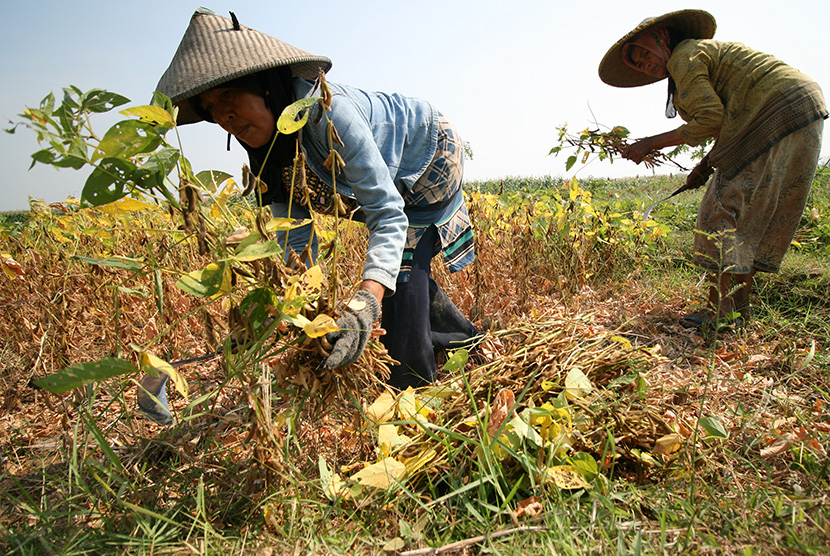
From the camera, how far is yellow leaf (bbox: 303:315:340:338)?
3.11 ft

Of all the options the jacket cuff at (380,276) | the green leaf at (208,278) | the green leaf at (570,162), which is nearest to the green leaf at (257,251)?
the green leaf at (208,278)

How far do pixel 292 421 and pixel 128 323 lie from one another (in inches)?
61.7

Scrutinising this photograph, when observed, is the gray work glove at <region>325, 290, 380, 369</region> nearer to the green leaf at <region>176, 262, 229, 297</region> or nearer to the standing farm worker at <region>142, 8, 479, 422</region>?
the standing farm worker at <region>142, 8, 479, 422</region>

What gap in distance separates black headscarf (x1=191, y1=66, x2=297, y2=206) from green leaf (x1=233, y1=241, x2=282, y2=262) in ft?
1.60

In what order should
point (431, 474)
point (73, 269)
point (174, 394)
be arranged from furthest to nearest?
point (73, 269) → point (174, 394) → point (431, 474)

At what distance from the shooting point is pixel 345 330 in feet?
3.63

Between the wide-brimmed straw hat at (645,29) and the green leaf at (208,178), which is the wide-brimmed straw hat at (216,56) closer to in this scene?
the green leaf at (208,178)

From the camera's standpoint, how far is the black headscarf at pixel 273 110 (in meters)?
1.38

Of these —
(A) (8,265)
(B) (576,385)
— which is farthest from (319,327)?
(A) (8,265)

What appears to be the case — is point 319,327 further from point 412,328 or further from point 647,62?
point 647,62

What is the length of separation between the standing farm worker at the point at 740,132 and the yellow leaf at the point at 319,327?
71.1 inches

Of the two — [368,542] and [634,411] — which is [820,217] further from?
[368,542]

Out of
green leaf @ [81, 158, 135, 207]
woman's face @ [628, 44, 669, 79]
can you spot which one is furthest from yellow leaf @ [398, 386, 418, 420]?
woman's face @ [628, 44, 669, 79]

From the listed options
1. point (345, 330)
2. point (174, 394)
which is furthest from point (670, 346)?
point (174, 394)
